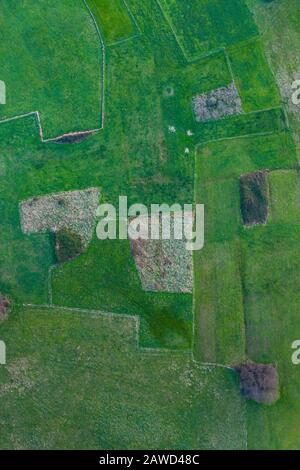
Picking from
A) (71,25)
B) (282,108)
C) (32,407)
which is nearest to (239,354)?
(32,407)

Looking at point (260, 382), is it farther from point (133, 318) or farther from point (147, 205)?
point (147, 205)

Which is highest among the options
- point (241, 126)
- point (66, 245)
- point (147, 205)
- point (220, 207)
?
point (241, 126)

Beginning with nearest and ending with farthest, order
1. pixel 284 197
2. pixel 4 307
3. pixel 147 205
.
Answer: pixel 4 307 → pixel 284 197 → pixel 147 205

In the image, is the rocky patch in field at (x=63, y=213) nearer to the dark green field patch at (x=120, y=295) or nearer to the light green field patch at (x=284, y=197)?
the dark green field patch at (x=120, y=295)

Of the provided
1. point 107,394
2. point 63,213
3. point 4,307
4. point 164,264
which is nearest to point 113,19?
point 63,213

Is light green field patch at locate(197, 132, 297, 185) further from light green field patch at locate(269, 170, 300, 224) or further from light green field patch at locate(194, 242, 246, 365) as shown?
light green field patch at locate(194, 242, 246, 365)

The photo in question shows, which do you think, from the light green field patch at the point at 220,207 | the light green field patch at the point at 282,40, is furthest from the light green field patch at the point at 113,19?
the light green field patch at the point at 220,207

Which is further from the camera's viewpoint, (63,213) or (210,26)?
(210,26)
